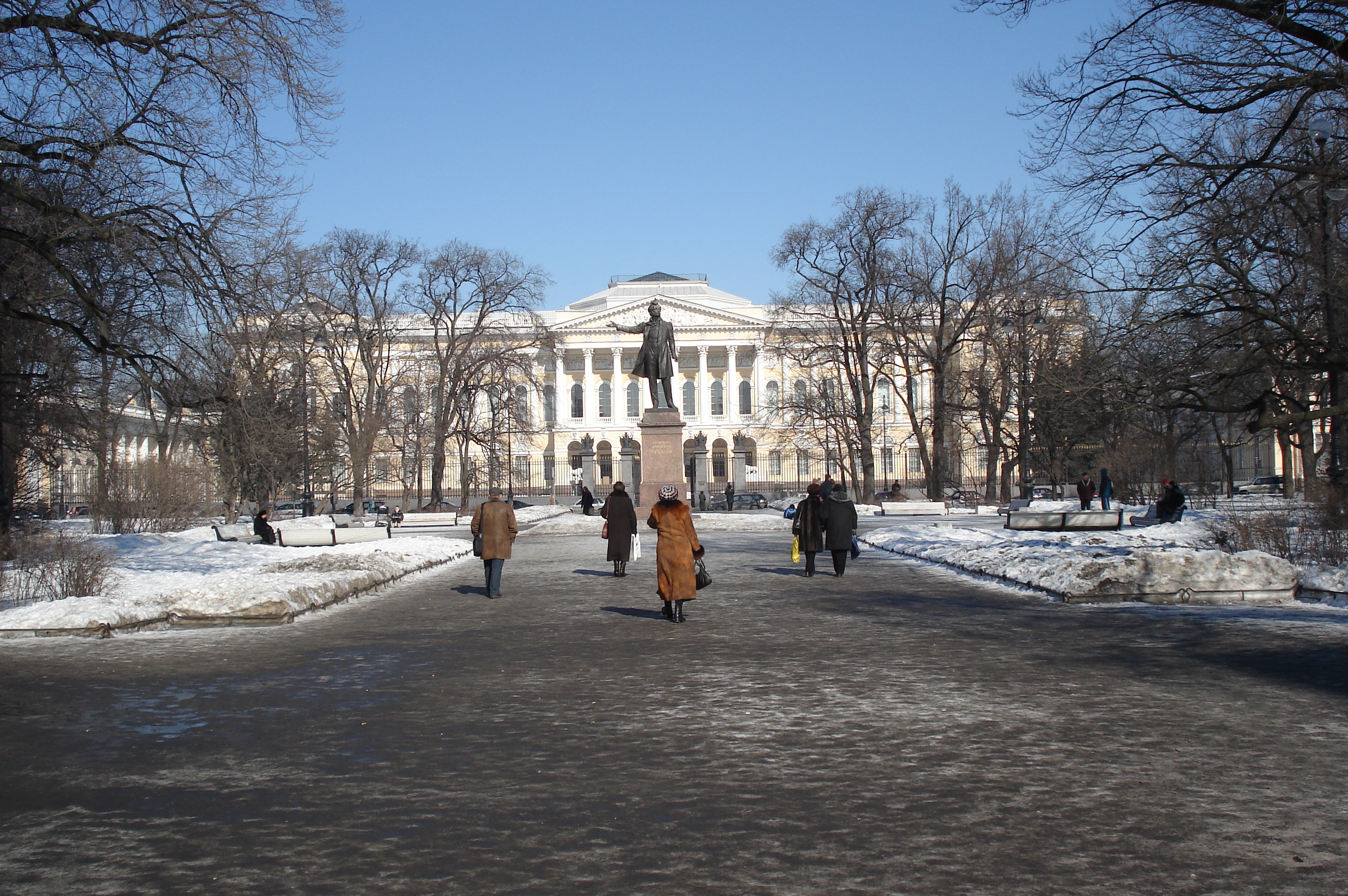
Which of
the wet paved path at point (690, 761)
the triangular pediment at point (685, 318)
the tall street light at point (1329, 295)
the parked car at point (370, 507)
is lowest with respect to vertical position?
the wet paved path at point (690, 761)

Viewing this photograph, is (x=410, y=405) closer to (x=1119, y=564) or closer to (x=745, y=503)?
(x=745, y=503)

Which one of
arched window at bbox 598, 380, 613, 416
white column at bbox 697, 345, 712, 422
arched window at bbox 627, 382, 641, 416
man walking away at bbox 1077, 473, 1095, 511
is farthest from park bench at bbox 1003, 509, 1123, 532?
arched window at bbox 598, 380, 613, 416

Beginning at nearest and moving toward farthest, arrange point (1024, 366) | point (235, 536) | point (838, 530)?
point (838, 530)
point (235, 536)
point (1024, 366)

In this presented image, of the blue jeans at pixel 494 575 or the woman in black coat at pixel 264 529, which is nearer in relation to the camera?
the blue jeans at pixel 494 575

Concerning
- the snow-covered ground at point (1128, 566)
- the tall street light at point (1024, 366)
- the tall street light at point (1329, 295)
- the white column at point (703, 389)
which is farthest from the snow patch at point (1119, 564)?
the white column at point (703, 389)

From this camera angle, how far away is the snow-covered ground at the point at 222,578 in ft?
41.9

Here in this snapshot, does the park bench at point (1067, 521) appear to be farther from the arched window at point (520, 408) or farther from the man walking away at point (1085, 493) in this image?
the arched window at point (520, 408)

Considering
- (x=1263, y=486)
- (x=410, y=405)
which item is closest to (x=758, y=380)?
(x=1263, y=486)

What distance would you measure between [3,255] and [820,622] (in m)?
13.5

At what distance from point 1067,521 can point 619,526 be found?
11053 millimetres

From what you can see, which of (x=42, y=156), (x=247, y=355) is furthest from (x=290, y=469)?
(x=42, y=156)

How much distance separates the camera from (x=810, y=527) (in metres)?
18.3

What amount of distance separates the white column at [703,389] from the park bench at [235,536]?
224 ft

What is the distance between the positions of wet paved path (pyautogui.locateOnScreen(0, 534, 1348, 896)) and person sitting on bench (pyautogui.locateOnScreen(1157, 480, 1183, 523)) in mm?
14532
